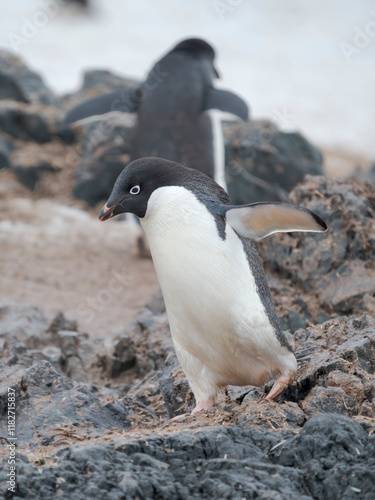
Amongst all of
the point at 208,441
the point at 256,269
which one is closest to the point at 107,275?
the point at 256,269

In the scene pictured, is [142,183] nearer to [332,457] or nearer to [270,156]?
[332,457]

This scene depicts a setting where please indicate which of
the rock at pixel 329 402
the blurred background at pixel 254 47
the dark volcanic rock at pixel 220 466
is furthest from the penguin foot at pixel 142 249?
the blurred background at pixel 254 47

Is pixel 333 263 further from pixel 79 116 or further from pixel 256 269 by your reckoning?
pixel 79 116

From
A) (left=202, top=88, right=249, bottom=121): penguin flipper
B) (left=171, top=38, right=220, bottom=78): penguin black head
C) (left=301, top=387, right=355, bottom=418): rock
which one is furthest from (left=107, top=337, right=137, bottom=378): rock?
(left=171, top=38, right=220, bottom=78): penguin black head

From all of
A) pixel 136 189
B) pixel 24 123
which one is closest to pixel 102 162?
pixel 24 123

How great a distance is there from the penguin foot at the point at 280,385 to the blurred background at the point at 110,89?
3484mm

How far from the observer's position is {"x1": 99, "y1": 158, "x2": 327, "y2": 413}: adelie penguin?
9.70ft

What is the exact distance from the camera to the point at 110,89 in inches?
524

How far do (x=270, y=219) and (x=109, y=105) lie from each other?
6574 millimetres

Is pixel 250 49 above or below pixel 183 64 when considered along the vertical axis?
below

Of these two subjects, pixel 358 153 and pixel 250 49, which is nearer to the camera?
pixel 358 153

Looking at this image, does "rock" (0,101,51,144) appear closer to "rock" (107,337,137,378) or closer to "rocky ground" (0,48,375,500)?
"rocky ground" (0,48,375,500)

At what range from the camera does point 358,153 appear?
15.6m

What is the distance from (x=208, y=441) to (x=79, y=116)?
748 cm
